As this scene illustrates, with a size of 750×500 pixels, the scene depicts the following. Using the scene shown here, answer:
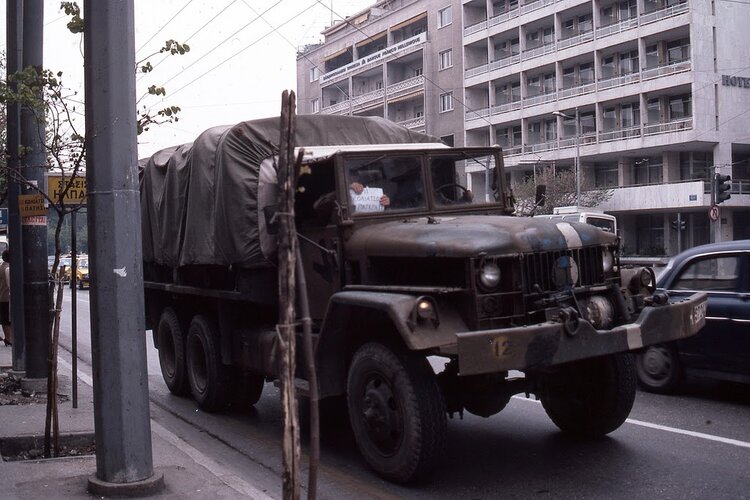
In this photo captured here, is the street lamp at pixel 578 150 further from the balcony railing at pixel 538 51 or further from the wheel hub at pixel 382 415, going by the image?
the wheel hub at pixel 382 415

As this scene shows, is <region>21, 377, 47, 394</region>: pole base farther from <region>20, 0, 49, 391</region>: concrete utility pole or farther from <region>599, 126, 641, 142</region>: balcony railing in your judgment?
<region>599, 126, 641, 142</region>: balcony railing

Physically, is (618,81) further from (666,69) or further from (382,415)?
(382,415)

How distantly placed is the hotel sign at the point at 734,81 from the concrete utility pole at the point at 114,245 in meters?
42.3

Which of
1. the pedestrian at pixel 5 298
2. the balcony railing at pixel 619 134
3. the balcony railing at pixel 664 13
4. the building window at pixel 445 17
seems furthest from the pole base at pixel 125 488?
the building window at pixel 445 17

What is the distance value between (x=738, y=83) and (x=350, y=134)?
39871 mm

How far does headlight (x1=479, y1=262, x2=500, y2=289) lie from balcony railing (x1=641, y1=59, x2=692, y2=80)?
39.5 m

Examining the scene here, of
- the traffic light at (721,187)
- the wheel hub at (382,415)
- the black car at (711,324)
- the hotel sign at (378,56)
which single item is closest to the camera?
the wheel hub at (382,415)

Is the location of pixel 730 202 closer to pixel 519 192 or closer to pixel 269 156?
pixel 519 192

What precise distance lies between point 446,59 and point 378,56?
17.0 feet

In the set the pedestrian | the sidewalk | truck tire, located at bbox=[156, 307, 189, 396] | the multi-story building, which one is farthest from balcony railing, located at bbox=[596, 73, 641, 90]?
the sidewalk

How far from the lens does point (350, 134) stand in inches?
348

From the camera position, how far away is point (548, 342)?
19.2 ft

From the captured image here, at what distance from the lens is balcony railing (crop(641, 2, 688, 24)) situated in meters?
42.4

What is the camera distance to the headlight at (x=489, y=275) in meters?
6.17
